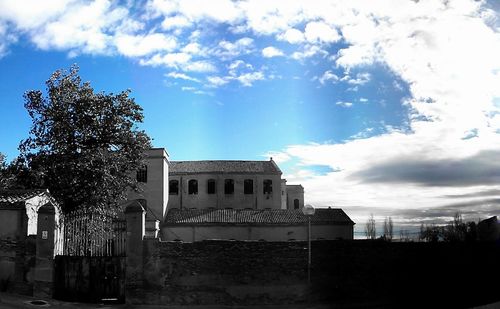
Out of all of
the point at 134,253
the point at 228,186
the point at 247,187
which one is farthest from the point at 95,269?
the point at 247,187

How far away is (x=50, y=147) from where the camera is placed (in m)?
24.4

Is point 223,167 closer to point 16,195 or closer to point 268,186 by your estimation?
point 268,186

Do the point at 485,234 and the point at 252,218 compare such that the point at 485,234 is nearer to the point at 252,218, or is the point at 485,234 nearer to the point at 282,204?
the point at 252,218

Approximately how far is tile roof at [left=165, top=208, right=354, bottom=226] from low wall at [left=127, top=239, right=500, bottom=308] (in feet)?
81.0

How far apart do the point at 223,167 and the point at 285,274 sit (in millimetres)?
39435

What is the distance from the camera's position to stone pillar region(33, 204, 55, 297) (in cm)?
1437

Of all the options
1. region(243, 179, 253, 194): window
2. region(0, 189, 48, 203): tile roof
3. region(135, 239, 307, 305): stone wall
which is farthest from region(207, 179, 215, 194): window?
region(135, 239, 307, 305): stone wall

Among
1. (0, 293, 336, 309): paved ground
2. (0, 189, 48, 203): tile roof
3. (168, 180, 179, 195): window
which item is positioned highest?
(168, 180, 179, 195): window

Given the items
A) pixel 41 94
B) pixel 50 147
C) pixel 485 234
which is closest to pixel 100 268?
pixel 50 147

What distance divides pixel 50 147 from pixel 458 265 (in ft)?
66.4

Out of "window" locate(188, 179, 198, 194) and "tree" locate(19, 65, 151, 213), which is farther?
"window" locate(188, 179, 198, 194)

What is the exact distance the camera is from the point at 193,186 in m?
52.5

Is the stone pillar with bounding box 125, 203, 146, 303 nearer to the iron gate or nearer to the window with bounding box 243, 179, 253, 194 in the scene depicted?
the iron gate

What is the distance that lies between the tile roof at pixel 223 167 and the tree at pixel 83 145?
85.8ft
